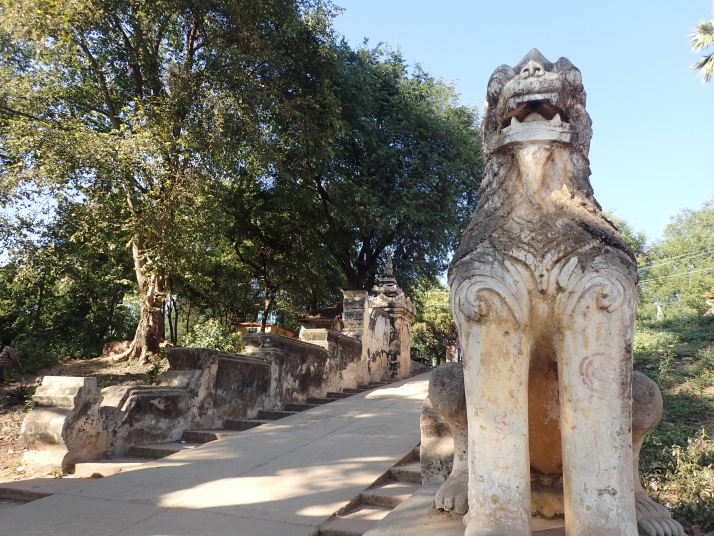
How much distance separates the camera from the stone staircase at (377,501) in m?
2.80

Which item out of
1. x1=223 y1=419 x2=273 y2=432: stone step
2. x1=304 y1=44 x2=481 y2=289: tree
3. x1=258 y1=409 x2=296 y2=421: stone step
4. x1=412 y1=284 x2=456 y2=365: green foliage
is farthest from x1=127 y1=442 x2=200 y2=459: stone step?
x1=412 y1=284 x2=456 y2=365: green foliage

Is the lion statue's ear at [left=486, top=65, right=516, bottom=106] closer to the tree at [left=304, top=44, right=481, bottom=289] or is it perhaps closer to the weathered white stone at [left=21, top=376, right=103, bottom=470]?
the weathered white stone at [left=21, top=376, right=103, bottom=470]

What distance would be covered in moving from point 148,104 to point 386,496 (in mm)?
8608

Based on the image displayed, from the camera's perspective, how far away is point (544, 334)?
1992 mm

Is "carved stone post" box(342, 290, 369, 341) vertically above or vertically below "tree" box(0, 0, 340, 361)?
below

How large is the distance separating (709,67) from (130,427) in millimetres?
15772

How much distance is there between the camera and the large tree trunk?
10562 mm

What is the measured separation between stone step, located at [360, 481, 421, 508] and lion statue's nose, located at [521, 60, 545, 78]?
247 cm

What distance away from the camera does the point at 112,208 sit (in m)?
9.78

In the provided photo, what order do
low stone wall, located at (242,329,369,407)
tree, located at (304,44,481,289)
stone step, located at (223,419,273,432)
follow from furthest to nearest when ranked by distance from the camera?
tree, located at (304,44,481,289) → low stone wall, located at (242,329,369,407) → stone step, located at (223,419,273,432)

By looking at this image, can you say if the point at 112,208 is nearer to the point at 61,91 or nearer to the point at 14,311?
the point at 61,91

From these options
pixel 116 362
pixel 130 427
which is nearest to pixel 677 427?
pixel 130 427

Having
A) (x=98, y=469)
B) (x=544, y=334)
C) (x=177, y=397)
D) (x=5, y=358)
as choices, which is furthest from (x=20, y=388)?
(x=544, y=334)

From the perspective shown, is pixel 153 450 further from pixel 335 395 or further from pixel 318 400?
pixel 335 395
